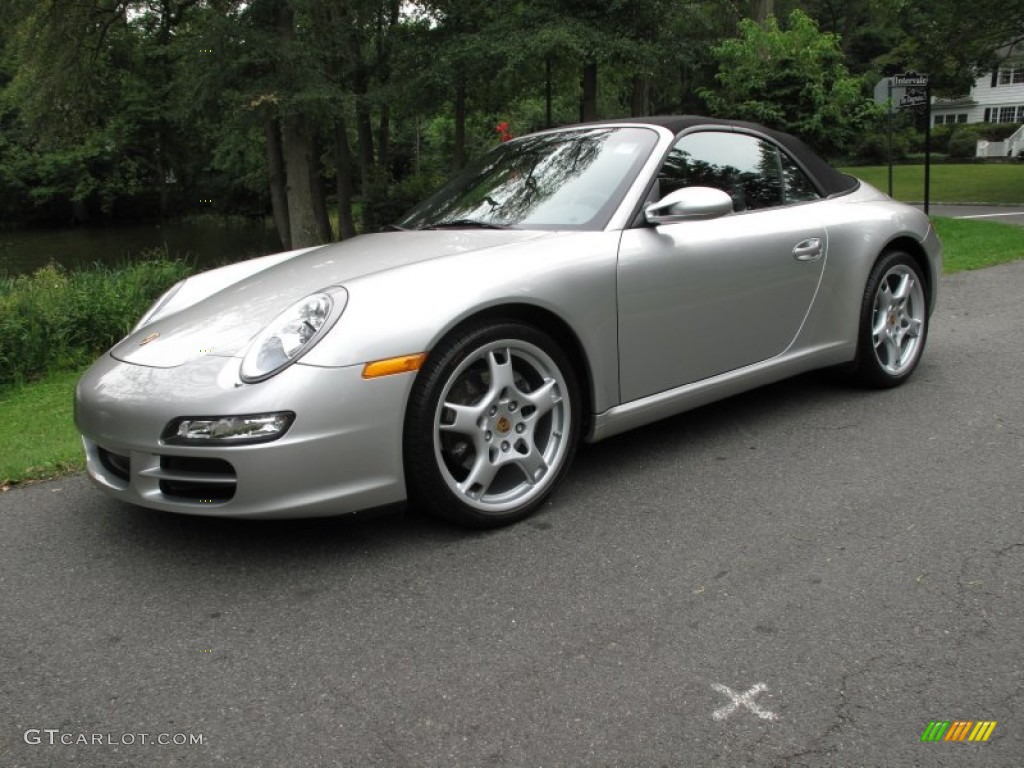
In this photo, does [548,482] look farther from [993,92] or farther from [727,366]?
[993,92]

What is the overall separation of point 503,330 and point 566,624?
1.08m

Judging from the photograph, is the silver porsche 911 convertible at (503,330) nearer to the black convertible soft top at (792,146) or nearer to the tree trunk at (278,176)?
the black convertible soft top at (792,146)

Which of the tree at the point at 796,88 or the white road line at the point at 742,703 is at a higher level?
the tree at the point at 796,88

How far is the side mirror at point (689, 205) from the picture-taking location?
3.46m

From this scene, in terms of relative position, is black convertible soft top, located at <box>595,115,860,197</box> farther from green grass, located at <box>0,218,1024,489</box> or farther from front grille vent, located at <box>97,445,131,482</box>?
green grass, located at <box>0,218,1024,489</box>

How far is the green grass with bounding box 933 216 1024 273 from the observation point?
9859 mm

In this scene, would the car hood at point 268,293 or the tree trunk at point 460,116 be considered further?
the tree trunk at point 460,116

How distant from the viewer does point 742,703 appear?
214 centimetres

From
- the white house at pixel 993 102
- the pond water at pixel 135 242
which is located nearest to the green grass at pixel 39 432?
the pond water at pixel 135 242

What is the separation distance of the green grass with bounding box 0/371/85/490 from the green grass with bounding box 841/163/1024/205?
73.1ft

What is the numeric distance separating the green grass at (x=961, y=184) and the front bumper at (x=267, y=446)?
23029 mm

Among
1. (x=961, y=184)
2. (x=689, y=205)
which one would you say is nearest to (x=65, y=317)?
(x=689, y=205)

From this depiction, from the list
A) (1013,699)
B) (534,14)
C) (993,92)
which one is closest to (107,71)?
(534,14)

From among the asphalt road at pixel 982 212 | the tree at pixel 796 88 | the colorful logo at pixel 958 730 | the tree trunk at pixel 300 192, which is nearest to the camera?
the colorful logo at pixel 958 730
